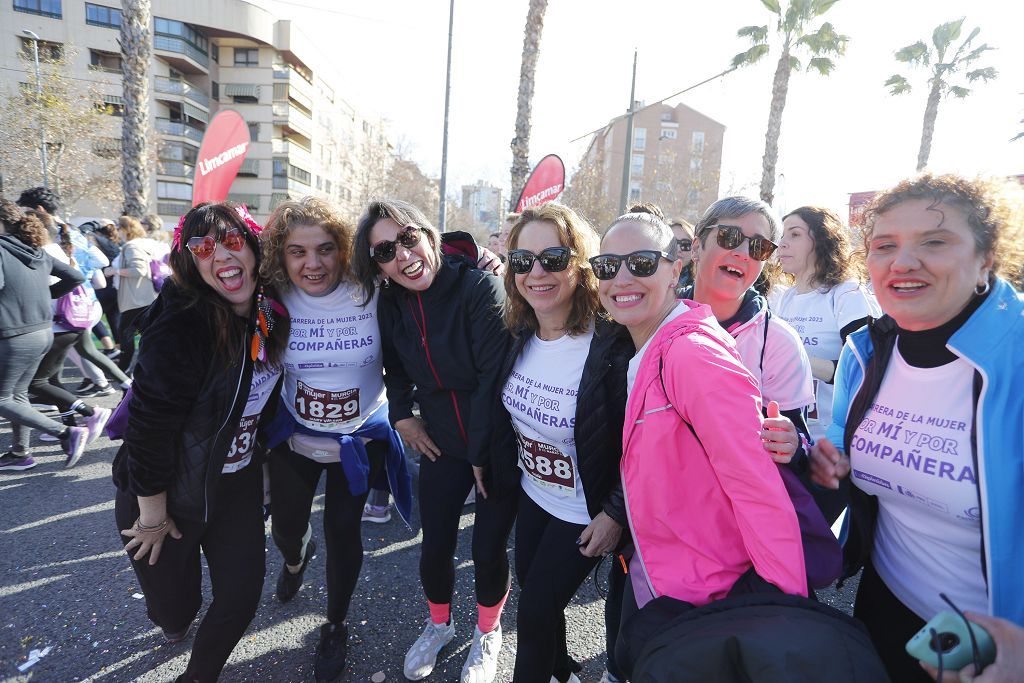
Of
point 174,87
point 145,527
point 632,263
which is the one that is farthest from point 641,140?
point 145,527

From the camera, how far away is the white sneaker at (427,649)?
247 cm

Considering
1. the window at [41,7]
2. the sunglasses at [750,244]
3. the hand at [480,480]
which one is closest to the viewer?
the sunglasses at [750,244]

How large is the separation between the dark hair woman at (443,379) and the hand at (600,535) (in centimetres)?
56

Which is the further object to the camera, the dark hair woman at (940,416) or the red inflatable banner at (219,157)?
the red inflatable banner at (219,157)

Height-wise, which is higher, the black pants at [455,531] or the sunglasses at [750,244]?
the sunglasses at [750,244]

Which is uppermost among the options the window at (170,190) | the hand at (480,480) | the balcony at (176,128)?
the balcony at (176,128)

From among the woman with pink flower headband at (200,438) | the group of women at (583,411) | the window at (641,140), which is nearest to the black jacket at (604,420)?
the group of women at (583,411)

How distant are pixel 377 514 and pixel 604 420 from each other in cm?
275

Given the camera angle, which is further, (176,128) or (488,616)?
(176,128)

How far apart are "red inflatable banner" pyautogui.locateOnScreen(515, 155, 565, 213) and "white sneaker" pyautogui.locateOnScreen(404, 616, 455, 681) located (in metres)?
6.14

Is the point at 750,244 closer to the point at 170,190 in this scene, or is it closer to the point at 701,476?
the point at 701,476

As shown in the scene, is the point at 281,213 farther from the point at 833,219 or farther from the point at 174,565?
the point at 833,219

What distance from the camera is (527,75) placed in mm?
9875

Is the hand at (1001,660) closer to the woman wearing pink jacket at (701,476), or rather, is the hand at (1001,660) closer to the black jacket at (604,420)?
the woman wearing pink jacket at (701,476)
